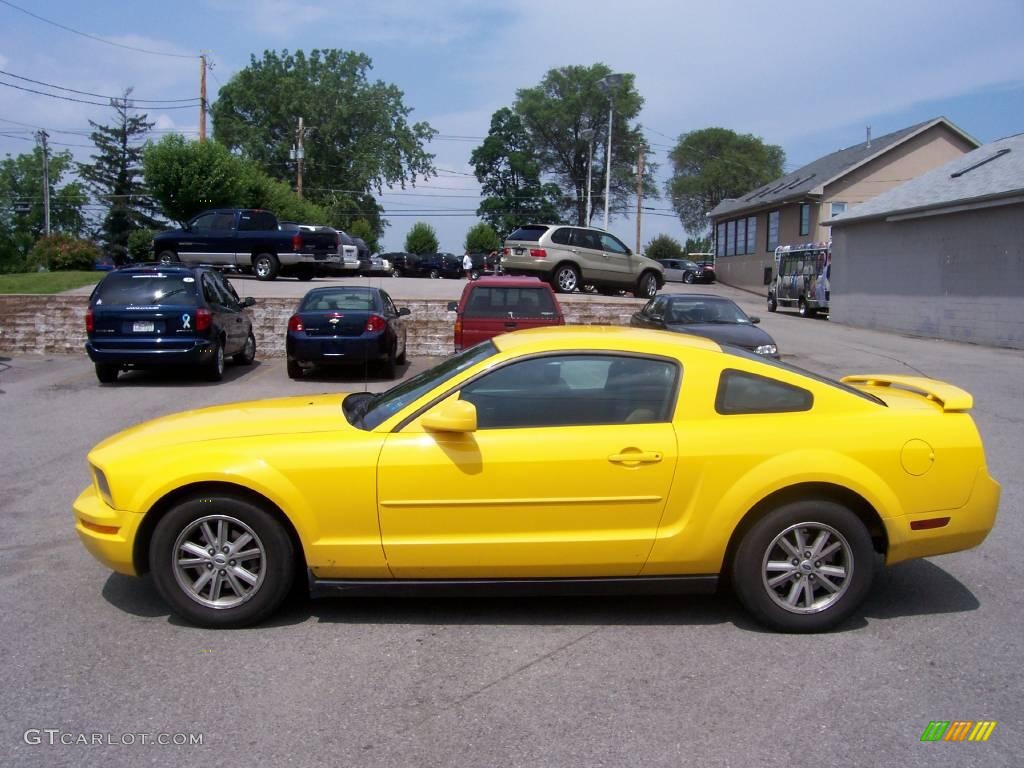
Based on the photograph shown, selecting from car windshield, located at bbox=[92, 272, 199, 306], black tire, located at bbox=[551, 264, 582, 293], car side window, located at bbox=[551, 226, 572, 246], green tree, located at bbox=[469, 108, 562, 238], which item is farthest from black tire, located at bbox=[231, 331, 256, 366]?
green tree, located at bbox=[469, 108, 562, 238]

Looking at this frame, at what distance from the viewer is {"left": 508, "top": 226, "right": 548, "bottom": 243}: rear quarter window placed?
2208 cm

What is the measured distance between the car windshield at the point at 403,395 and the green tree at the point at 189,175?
31946 mm

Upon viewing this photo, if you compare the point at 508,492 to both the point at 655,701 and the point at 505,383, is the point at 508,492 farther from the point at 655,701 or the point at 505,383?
the point at 655,701

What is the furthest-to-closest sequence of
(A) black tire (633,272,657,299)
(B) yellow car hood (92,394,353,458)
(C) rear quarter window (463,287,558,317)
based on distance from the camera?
(A) black tire (633,272,657,299)
(C) rear quarter window (463,287,558,317)
(B) yellow car hood (92,394,353,458)

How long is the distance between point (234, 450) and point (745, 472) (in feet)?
8.35

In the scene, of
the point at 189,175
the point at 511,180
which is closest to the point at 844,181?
the point at 189,175

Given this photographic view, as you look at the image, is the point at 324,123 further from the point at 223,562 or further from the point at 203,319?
the point at 223,562

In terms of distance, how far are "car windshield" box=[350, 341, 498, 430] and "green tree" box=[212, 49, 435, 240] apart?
215ft

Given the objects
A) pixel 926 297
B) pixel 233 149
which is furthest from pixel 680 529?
pixel 233 149

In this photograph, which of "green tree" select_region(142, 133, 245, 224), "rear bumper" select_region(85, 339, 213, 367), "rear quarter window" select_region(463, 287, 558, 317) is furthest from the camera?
"green tree" select_region(142, 133, 245, 224)

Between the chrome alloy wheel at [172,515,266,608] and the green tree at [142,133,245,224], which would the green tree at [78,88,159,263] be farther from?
the chrome alloy wheel at [172,515,266,608]

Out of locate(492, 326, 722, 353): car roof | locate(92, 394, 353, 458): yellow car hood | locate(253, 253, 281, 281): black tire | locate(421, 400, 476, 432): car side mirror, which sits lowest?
locate(92, 394, 353, 458): yellow car hood

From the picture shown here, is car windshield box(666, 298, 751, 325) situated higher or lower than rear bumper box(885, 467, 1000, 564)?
higher
